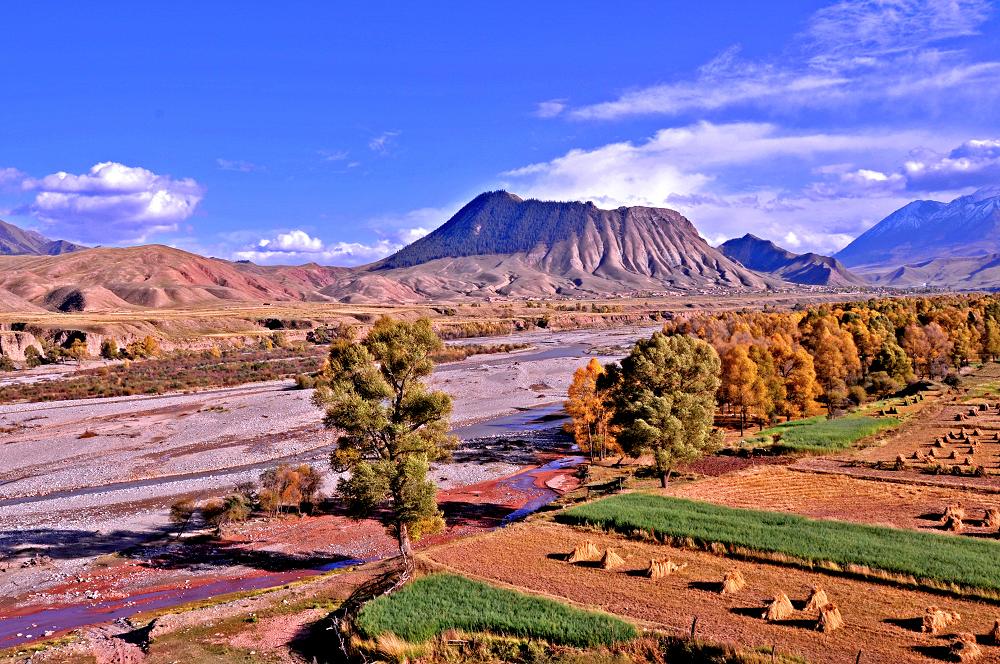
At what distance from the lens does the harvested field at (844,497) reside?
1391 inches

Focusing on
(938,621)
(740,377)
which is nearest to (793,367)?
(740,377)

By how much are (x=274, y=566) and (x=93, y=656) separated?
11.6m

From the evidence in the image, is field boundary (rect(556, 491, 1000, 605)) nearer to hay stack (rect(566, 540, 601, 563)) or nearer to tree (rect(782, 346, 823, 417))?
hay stack (rect(566, 540, 601, 563))

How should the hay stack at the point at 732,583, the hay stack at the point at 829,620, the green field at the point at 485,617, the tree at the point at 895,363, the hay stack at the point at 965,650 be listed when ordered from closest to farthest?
1. the hay stack at the point at 965,650
2. the hay stack at the point at 829,620
3. the green field at the point at 485,617
4. the hay stack at the point at 732,583
5. the tree at the point at 895,363

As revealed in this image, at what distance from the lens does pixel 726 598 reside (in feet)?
83.0

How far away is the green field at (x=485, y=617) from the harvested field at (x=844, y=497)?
1939 cm

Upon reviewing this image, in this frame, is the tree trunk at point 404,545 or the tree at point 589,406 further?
the tree at point 589,406

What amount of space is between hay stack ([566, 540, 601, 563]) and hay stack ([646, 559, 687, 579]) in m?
3.04

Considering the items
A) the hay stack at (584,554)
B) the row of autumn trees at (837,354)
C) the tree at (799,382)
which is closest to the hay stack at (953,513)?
the hay stack at (584,554)

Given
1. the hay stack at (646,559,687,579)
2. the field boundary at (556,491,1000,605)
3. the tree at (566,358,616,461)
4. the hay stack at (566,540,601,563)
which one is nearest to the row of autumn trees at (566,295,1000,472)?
the tree at (566,358,616,461)

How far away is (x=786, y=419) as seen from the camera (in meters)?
74.0

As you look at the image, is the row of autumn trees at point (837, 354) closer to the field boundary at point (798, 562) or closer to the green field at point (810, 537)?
the green field at point (810, 537)

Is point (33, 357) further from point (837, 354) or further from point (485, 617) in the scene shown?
point (837, 354)

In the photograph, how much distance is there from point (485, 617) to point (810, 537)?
1744cm
